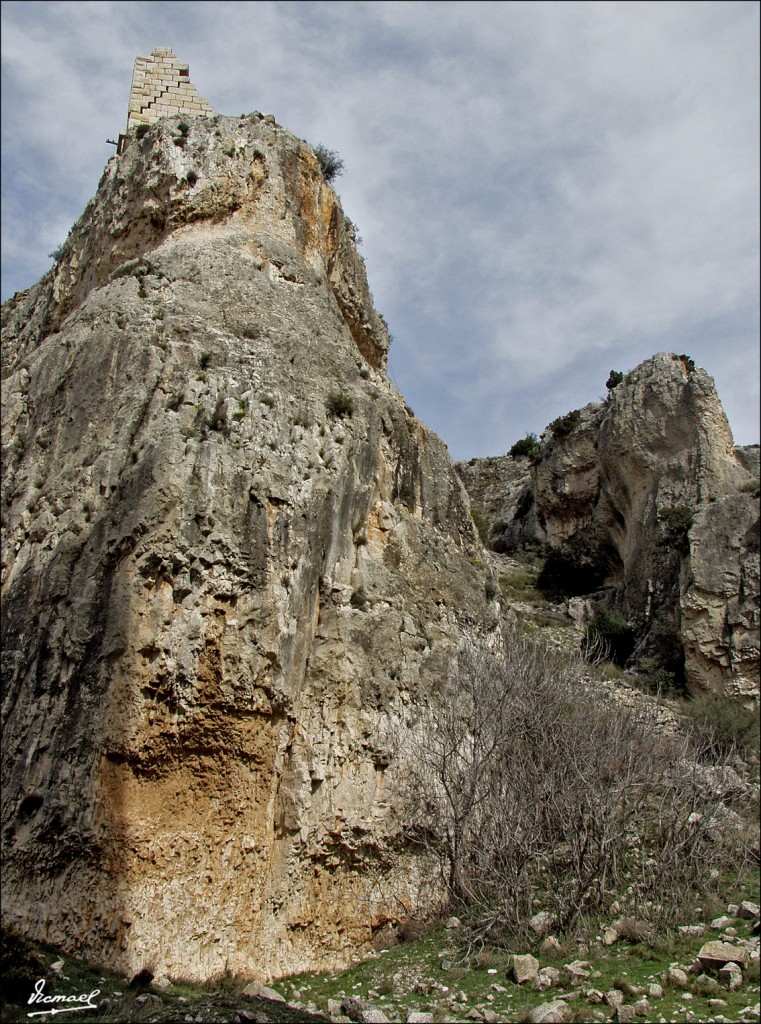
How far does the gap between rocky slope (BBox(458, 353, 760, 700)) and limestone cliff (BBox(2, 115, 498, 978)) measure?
855 centimetres

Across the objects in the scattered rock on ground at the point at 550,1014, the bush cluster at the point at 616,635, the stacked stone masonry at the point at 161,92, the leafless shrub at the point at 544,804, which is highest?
the stacked stone masonry at the point at 161,92

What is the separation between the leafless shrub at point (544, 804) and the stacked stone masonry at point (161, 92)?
14.4 metres

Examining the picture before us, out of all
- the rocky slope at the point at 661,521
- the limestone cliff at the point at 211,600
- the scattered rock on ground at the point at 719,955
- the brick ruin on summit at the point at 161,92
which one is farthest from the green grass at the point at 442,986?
the brick ruin on summit at the point at 161,92

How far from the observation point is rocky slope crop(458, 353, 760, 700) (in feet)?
72.2

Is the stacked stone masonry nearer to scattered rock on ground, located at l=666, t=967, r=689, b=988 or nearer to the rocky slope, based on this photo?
the rocky slope

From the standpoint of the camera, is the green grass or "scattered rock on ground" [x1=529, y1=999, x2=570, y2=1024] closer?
the green grass

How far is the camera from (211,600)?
37.3 feet

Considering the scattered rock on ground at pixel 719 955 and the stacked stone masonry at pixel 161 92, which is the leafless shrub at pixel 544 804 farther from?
the stacked stone masonry at pixel 161 92

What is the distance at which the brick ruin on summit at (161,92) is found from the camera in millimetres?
19750

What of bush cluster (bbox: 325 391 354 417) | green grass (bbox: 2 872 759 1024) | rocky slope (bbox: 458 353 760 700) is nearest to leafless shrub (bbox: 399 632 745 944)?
green grass (bbox: 2 872 759 1024)

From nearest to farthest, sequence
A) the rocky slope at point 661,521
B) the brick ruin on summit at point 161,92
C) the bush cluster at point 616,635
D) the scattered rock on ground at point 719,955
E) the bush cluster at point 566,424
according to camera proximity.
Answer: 1. the scattered rock on ground at point 719,955
2. the brick ruin on summit at point 161,92
3. the rocky slope at point 661,521
4. the bush cluster at point 616,635
5. the bush cluster at point 566,424

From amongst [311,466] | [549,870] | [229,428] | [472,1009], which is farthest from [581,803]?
[229,428]

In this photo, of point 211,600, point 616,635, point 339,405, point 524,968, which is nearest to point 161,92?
point 339,405

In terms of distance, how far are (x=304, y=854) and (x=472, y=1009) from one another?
115 inches
